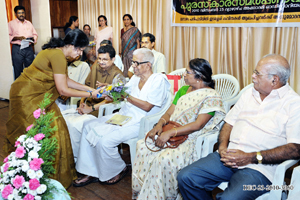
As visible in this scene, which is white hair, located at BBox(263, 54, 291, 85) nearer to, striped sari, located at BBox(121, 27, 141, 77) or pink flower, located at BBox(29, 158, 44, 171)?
pink flower, located at BBox(29, 158, 44, 171)

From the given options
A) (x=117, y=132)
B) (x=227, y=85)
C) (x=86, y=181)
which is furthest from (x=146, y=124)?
(x=227, y=85)

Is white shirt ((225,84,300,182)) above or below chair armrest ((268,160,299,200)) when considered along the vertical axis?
above

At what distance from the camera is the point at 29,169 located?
1.25m

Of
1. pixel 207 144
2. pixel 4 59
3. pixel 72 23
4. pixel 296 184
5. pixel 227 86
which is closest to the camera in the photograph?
pixel 296 184

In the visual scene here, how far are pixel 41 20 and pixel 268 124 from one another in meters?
6.03

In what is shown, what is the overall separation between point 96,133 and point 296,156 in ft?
5.58

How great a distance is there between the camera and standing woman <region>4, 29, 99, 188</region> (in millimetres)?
2576

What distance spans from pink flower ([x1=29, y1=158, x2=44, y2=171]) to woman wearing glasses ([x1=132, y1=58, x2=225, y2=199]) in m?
1.07

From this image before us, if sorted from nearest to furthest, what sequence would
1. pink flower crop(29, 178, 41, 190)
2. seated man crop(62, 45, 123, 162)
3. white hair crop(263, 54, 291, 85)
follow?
pink flower crop(29, 178, 41, 190) < white hair crop(263, 54, 291, 85) < seated man crop(62, 45, 123, 162)

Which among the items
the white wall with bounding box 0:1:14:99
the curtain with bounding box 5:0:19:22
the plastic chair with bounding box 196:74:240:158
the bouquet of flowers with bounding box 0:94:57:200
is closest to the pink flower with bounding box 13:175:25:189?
the bouquet of flowers with bounding box 0:94:57:200

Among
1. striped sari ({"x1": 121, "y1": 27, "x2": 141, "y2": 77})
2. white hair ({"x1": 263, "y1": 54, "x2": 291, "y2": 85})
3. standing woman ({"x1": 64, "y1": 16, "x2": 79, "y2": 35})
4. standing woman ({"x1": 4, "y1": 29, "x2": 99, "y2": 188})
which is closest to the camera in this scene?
white hair ({"x1": 263, "y1": 54, "x2": 291, "y2": 85})

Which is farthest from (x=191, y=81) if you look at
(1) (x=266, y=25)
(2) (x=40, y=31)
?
(2) (x=40, y=31)

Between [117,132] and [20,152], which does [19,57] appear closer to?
[117,132]

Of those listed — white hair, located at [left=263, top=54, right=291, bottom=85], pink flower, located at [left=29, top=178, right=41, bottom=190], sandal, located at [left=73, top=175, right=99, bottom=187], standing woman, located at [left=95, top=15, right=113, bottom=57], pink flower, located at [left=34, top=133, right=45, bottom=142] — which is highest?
standing woman, located at [left=95, top=15, right=113, bottom=57]
